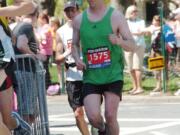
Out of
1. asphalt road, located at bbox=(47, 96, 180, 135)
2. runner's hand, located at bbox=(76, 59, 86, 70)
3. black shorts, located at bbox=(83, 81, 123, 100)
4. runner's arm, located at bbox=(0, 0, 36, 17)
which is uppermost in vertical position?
runner's arm, located at bbox=(0, 0, 36, 17)

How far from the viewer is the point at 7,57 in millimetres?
6785

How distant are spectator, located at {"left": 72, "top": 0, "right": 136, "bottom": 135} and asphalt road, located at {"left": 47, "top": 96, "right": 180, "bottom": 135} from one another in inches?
138

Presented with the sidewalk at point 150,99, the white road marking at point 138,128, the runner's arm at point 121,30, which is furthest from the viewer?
the sidewalk at point 150,99

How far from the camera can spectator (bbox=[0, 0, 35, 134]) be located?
21.6 feet

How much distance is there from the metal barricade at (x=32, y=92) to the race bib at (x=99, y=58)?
0.71 metres

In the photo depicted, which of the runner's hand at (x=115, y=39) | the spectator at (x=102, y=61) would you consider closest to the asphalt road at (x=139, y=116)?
the spectator at (x=102, y=61)

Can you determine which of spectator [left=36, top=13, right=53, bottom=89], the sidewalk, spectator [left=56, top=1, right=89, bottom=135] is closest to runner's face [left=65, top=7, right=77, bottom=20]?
spectator [left=56, top=1, right=89, bottom=135]

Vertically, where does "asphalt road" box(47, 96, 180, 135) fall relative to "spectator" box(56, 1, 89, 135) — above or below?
below

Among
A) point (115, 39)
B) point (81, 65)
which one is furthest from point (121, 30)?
point (81, 65)

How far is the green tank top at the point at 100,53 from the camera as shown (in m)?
7.66

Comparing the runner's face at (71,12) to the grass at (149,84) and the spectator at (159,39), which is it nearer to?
the spectator at (159,39)

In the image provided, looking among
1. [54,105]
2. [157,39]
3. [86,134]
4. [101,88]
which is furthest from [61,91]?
[101,88]

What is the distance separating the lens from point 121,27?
769 cm

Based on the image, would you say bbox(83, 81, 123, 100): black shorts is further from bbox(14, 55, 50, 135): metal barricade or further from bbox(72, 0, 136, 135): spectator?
bbox(14, 55, 50, 135): metal barricade
